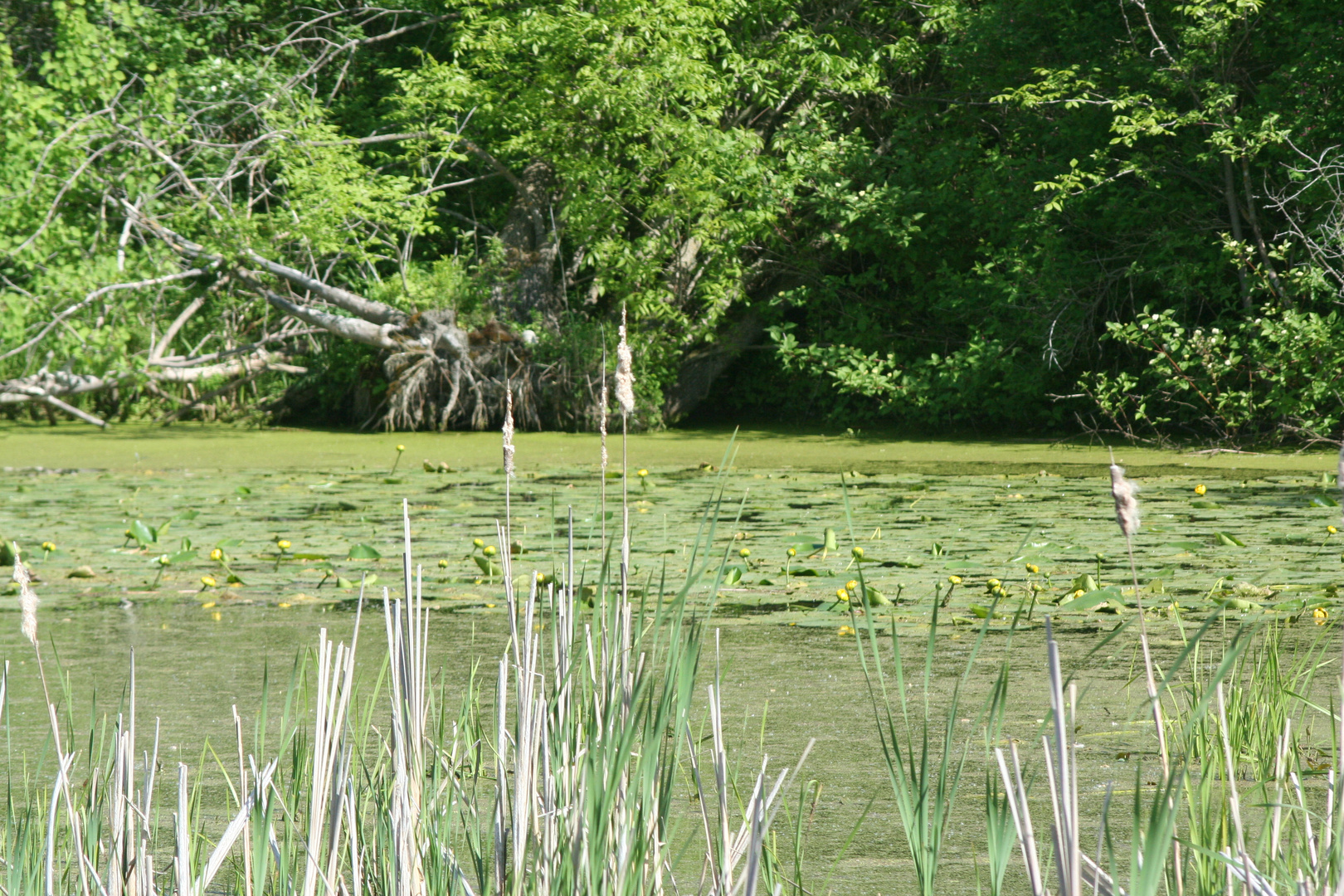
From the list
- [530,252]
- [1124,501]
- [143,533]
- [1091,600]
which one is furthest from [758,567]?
[530,252]

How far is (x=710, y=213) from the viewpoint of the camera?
10.1 metres

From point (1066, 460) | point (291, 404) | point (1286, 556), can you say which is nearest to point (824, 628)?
point (1286, 556)

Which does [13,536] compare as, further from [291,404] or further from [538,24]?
[291,404]

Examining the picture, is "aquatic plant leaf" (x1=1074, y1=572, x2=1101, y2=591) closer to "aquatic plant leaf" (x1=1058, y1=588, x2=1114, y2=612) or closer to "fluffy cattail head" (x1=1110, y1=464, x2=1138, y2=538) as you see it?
"aquatic plant leaf" (x1=1058, y1=588, x2=1114, y2=612)

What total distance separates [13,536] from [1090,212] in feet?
23.4

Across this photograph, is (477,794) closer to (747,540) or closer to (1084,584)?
(1084,584)

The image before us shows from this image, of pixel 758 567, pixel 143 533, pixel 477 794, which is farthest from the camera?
pixel 143 533

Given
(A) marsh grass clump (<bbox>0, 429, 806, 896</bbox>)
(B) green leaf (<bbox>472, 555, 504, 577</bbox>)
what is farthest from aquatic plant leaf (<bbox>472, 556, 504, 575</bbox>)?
(A) marsh grass clump (<bbox>0, 429, 806, 896</bbox>)

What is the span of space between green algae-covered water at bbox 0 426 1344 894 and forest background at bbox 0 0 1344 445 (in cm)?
126

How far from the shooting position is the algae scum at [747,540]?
4133mm

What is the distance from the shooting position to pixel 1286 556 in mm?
4488

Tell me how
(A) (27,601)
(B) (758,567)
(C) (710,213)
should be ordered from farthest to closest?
(C) (710,213), (B) (758,567), (A) (27,601)

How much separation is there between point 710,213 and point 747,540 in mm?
5292

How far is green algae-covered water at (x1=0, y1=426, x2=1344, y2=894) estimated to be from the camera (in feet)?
9.07
